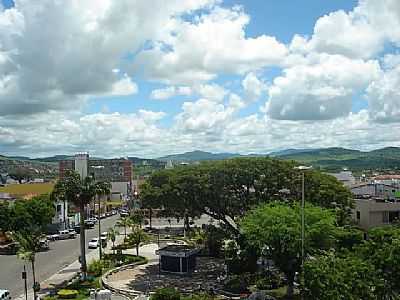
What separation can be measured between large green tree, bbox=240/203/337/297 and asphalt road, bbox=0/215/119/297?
21218 mm

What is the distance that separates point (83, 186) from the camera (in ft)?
159

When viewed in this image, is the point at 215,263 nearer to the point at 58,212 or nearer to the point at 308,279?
the point at 308,279

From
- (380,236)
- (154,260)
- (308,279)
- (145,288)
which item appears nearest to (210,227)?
(154,260)

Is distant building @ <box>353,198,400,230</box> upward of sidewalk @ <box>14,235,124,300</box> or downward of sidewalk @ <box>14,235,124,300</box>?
upward

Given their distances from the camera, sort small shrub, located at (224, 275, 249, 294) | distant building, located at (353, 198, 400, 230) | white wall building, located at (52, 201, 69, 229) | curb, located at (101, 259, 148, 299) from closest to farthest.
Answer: curb, located at (101, 259, 148, 299)
small shrub, located at (224, 275, 249, 294)
distant building, located at (353, 198, 400, 230)
white wall building, located at (52, 201, 69, 229)

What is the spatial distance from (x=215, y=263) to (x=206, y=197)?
806 cm

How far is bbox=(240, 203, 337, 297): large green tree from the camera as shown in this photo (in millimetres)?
39375

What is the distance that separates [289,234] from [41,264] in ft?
102

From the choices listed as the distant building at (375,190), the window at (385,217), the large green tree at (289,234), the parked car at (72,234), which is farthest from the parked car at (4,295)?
the distant building at (375,190)

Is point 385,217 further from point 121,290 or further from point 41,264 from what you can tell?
point 41,264

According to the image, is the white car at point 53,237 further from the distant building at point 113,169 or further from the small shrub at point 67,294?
the distant building at point 113,169

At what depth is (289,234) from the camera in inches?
1545

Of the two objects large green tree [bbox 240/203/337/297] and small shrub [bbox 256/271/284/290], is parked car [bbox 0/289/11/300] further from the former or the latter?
small shrub [bbox 256/271/284/290]

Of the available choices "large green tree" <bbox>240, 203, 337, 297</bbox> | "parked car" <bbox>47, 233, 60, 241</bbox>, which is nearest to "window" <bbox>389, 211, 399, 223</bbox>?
"large green tree" <bbox>240, 203, 337, 297</bbox>
